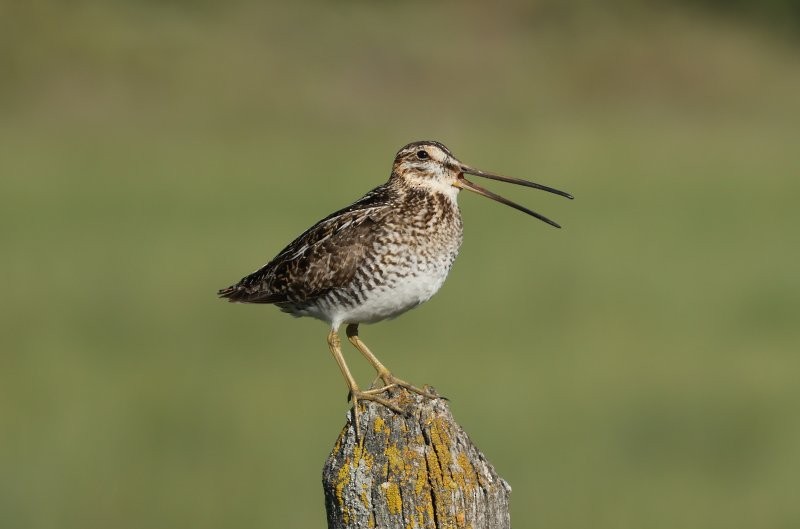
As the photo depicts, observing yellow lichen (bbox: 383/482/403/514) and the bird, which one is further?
the bird

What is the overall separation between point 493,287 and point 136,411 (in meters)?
4.99

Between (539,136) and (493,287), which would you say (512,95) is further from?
(493,287)

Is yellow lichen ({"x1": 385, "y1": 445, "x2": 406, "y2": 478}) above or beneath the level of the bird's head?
beneath

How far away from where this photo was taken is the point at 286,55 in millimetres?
33938

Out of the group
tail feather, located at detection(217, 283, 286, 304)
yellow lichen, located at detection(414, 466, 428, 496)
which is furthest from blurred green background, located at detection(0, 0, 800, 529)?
yellow lichen, located at detection(414, 466, 428, 496)

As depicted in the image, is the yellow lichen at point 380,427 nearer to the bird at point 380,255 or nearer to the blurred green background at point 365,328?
the bird at point 380,255

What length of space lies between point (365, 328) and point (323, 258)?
7.01 metres

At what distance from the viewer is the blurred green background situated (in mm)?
9930

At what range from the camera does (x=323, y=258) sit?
5.75 m

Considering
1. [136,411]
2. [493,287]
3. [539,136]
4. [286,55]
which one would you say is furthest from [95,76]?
[136,411]

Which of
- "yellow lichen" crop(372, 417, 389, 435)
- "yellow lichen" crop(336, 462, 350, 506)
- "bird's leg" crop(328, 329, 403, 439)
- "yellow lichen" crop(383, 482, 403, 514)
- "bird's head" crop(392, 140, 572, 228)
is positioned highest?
"bird's head" crop(392, 140, 572, 228)

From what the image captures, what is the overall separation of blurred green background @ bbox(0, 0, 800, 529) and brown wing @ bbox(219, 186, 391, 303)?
3314mm

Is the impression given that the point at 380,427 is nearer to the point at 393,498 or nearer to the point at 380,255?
the point at 393,498

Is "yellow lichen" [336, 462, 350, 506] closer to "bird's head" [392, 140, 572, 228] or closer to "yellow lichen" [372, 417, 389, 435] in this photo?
"yellow lichen" [372, 417, 389, 435]
